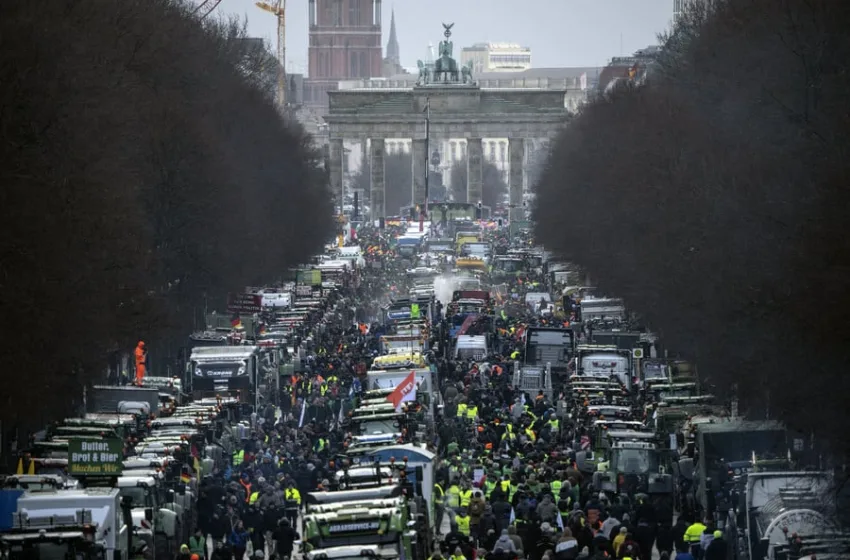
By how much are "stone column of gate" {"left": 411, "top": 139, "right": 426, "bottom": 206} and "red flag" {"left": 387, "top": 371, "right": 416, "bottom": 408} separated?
145 meters

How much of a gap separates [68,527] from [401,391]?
17.7 meters

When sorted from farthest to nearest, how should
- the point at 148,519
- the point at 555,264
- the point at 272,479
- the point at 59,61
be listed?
the point at 555,264 → the point at 59,61 → the point at 272,479 → the point at 148,519

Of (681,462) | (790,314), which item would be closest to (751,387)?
(681,462)

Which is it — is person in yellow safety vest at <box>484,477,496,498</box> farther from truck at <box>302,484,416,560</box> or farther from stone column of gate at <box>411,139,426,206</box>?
stone column of gate at <box>411,139,426,206</box>

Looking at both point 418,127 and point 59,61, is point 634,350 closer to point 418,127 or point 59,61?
point 59,61

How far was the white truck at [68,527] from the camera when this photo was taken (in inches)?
1053

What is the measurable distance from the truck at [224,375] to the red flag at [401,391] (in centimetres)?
727

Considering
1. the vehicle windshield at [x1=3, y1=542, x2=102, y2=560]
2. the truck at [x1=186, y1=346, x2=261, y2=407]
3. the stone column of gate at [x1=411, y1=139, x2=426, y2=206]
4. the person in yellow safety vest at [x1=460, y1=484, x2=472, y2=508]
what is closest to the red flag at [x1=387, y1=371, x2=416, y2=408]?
the truck at [x1=186, y1=346, x2=261, y2=407]

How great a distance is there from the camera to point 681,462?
→ 136ft

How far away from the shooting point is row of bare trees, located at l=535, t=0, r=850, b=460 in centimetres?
3566

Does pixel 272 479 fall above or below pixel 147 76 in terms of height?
below

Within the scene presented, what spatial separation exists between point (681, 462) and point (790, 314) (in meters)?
5.69

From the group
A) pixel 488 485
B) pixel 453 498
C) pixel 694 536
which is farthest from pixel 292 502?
pixel 694 536

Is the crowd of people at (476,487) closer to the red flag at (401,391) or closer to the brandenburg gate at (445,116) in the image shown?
the red flag at (401,391)
